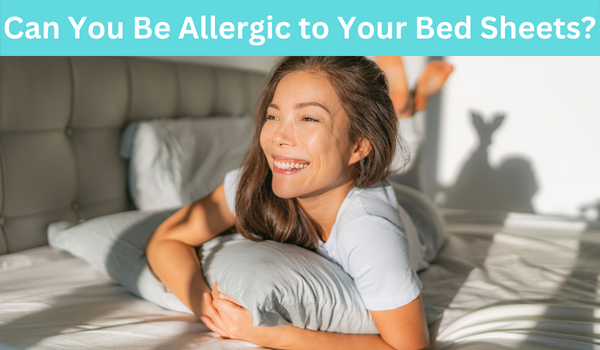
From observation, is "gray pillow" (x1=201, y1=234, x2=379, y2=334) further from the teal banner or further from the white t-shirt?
the teal banner

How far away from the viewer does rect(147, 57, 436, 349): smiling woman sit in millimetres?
780

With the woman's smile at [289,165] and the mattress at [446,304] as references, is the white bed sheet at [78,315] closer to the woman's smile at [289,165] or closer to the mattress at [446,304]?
the mattress at [446,304]

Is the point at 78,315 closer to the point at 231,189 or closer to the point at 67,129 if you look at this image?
the point at 231,189

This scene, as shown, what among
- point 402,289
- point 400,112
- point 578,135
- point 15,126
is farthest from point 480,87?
point 15,126

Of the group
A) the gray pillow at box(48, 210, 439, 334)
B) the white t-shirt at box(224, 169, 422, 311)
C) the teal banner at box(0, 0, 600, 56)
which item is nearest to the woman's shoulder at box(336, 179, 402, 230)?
the white t-shirt at box(224, 169, 422, 311)

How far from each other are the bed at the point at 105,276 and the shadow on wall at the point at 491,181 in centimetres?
129

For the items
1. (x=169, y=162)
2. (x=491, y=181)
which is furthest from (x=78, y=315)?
(x=491, y=181)

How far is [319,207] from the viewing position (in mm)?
970

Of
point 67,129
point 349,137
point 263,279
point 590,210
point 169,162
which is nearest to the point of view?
point 263,279

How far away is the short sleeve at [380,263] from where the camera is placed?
765mm

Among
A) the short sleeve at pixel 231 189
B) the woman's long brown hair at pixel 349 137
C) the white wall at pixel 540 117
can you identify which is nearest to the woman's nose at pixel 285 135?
the woman's long brown hair at pixel 349 137

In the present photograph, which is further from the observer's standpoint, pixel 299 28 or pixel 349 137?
pixel 299 28

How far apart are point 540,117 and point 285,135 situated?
255 cm

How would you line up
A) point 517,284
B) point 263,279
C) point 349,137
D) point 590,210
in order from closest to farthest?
point 263,279, point 349,137, point 517,284, point 590,210
